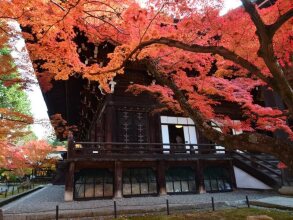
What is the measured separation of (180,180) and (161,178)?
159cm

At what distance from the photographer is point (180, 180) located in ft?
44.3

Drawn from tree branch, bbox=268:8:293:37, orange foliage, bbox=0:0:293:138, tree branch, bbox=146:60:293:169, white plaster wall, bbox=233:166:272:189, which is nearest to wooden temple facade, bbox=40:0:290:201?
white plaster wall, bbox=233:166:272:189

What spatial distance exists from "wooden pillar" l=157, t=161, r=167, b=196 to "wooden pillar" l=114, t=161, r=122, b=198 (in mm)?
2131

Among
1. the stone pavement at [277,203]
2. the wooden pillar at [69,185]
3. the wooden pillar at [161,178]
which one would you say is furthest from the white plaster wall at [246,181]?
the wooden pillar at [69,185]

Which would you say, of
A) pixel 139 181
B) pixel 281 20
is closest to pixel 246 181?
pixel 139 181

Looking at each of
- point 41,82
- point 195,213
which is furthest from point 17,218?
point 41,82

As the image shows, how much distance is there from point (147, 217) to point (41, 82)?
9.31 meters

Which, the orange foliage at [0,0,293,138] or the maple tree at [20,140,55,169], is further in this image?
the maple tree at [20,140,55,169]

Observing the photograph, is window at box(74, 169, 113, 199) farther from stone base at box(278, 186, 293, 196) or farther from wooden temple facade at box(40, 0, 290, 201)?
stone base at box(278, 186, 293, 196)

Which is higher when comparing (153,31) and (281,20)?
(153,31)

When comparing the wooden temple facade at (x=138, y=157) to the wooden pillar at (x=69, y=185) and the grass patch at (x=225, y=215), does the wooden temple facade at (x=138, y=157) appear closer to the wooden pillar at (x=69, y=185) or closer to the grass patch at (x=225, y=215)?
the wooden pillar at (x=69, y=185)

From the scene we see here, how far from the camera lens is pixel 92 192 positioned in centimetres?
1165

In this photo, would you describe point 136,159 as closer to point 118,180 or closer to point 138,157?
point 138,157

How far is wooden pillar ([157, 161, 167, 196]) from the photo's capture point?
12344 mm
